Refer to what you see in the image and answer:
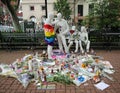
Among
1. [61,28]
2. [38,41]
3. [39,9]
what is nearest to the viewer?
[61,28]

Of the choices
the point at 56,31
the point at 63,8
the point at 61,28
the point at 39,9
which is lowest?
the point at 56,31

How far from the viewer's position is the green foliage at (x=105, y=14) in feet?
46.4

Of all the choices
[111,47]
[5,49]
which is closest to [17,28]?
[5,49]

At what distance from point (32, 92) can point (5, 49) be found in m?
6.57

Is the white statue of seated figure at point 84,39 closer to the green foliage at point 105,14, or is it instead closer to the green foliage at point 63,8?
the green foliage at point 105,14

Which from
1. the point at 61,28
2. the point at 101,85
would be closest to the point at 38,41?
the point at 61,28

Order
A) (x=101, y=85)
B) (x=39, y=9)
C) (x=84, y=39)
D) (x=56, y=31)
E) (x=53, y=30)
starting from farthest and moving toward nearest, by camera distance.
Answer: (x=39, y=9)
(x=84, y=39)
(x=56, y=31)
(x=53, y=30)
(x=101, y=85)

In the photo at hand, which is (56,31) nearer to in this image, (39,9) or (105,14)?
(105,14)

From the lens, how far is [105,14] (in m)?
14.3

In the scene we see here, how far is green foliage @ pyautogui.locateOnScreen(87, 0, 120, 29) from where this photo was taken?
14148 mm

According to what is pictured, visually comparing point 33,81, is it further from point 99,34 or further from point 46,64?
point 99,34

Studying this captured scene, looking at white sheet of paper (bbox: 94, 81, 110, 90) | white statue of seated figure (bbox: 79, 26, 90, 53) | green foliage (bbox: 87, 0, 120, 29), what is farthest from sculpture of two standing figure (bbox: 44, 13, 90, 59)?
green foliage (bbox: 87, 0, 120, 29)

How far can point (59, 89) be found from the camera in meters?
5.57

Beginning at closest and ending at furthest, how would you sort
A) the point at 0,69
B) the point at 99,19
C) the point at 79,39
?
the point at 0,69 < the point at 79,39 < the point at 99,19
